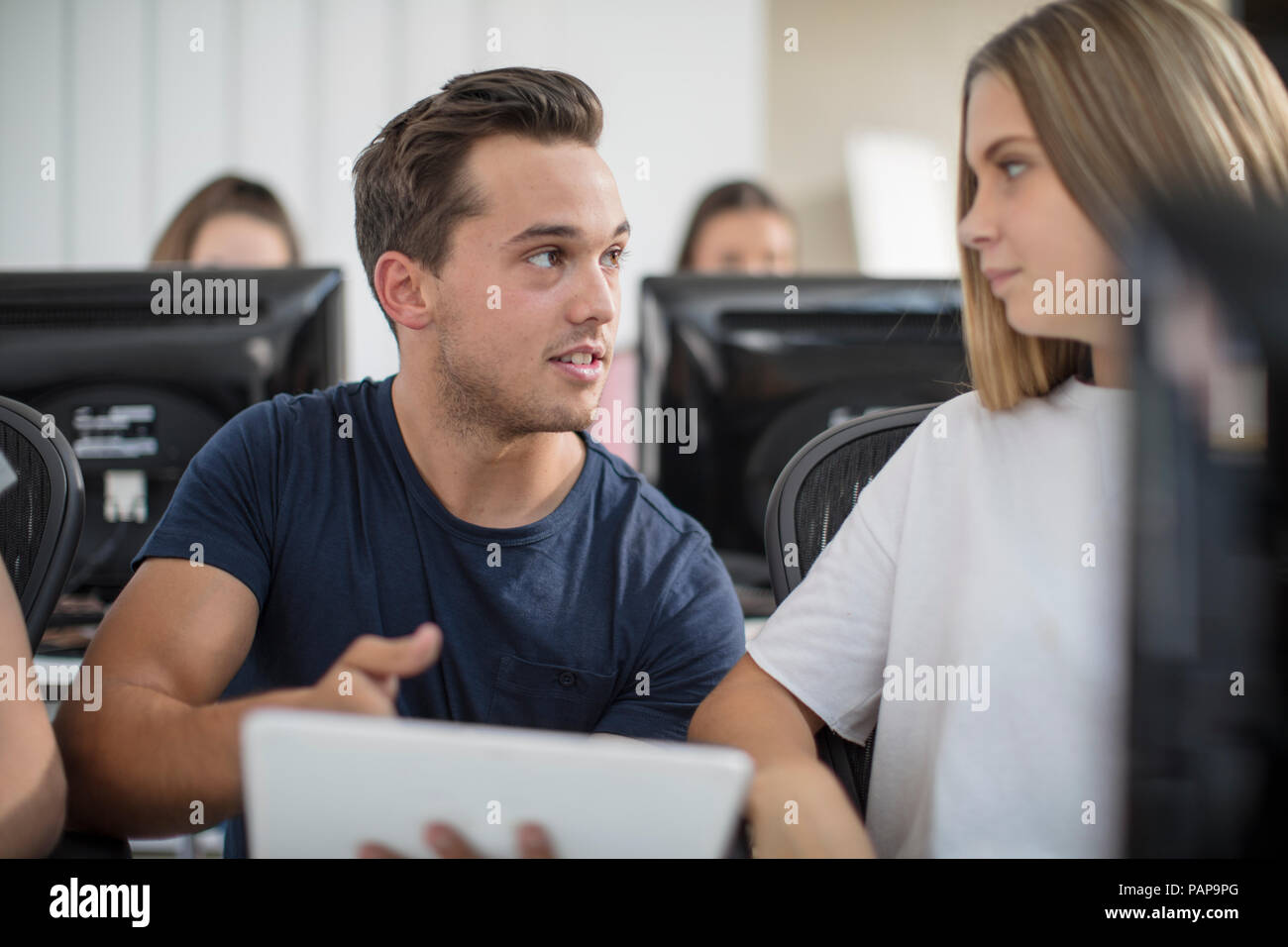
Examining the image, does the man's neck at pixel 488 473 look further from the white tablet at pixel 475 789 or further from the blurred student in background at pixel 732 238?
the blurred student in background at pixel 732 238

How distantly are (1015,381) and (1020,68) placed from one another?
25cm

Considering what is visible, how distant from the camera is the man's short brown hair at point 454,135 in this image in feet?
3.76

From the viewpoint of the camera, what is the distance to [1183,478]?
1.00 ft

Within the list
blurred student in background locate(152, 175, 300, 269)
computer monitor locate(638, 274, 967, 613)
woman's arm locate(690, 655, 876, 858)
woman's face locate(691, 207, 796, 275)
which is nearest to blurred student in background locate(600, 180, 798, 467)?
woman's face locate(691, 207, 796, 275)

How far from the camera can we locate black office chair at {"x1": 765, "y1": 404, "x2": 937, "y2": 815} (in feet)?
3.41

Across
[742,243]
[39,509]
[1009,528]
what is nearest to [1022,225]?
[1009,528]

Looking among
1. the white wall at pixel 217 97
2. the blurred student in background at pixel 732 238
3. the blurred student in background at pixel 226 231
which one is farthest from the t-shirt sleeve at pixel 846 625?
the white wall at pixel 217 97

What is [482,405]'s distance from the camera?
1.11m

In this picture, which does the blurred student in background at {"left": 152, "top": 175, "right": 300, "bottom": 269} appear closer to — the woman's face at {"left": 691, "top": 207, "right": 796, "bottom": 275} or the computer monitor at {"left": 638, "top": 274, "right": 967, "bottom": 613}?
the woman's face at {"left": 691, "top": 207, "right": 796, "bottom": 275}

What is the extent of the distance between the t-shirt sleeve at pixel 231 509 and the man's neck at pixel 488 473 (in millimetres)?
146
